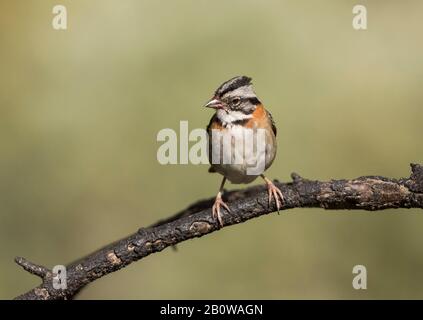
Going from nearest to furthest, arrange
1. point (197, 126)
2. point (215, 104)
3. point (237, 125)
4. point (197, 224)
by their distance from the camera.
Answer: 1. point (197, 224)
2. point (215, 104)
3. point (237, 125)
4. point (197, 126)

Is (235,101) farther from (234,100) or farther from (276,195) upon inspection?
(276,195)

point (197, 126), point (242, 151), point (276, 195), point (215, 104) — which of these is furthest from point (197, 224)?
point (197, 126)

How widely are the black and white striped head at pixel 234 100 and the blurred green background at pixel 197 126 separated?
3257 millimetres

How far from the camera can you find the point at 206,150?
494cm

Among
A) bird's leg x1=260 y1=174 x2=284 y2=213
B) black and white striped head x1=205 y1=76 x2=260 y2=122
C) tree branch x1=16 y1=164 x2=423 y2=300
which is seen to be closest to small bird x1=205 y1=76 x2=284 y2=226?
black and white striped head x1=205 y1=76 x2=260 y2=122

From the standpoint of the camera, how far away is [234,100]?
15.1 feet

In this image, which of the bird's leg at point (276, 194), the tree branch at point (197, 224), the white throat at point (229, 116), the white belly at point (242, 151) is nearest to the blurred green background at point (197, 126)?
the white belly at point (242, 151)

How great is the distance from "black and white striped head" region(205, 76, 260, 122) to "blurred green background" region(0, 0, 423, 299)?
326 centimetres

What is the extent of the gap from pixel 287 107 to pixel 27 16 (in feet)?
13.0

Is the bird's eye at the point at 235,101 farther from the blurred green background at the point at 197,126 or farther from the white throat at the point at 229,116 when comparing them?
the blurred green background at the point at 197,126

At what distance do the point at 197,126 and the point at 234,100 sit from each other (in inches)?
148

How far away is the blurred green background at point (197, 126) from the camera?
25.2 ft

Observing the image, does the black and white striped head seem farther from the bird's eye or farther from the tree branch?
the tree branch
